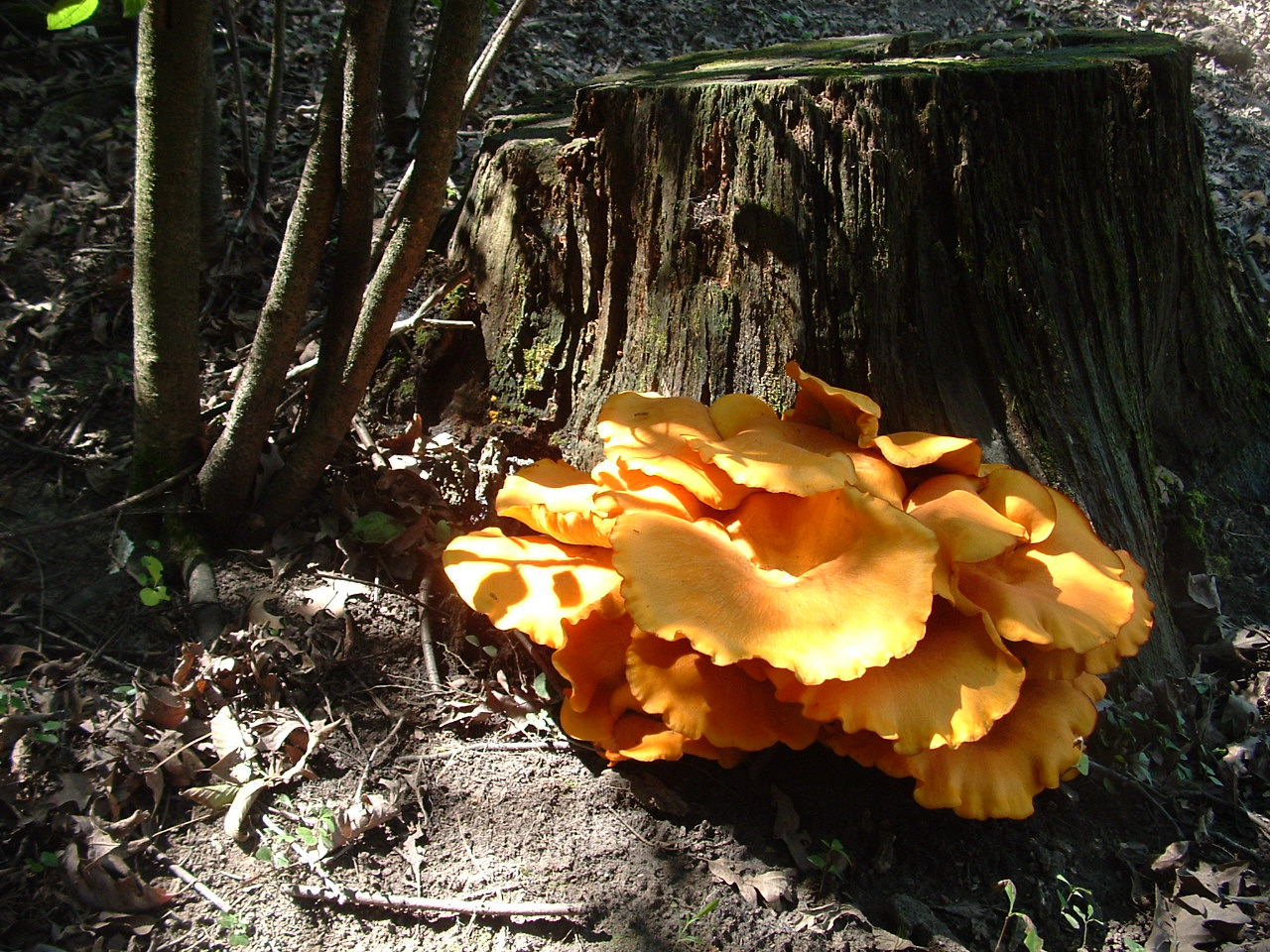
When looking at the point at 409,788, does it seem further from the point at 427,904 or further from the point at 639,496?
the point at 639,496

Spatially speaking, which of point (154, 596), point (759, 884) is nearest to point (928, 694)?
point (759, 884)

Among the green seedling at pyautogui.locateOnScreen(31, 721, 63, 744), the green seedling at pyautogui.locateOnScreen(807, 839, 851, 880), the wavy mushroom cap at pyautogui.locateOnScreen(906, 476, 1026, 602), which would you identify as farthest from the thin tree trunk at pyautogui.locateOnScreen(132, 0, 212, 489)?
the green seedling at pyautogui.locateOnScreen(807, 839, 851, 880)

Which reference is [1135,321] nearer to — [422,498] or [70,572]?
[422,498]

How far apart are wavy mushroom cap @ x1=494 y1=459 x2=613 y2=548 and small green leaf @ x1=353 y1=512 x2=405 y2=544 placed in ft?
2.40

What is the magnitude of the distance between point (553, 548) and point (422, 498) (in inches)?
39.9

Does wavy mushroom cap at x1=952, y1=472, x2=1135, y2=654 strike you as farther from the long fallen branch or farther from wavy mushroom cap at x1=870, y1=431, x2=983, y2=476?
the long fallen branch

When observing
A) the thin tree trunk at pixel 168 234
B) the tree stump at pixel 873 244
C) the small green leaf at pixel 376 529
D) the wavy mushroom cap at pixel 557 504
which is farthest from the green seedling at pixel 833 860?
the thin tree trunk at pixel 168 234

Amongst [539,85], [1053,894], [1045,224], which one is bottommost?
[1053,894]

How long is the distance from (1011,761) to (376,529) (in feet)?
7.67

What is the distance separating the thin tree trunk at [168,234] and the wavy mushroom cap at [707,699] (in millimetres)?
1919

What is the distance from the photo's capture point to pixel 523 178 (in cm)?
350

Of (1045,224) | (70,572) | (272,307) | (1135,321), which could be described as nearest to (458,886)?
(70,572)

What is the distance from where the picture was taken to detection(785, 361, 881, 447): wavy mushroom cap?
106 inches

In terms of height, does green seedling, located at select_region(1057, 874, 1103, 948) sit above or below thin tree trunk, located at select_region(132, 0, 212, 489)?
below
